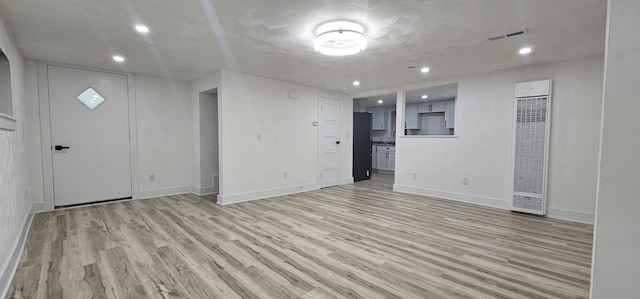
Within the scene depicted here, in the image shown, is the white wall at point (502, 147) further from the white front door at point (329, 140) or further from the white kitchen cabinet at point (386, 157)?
the white kitchen cabinet at point (386, 157)

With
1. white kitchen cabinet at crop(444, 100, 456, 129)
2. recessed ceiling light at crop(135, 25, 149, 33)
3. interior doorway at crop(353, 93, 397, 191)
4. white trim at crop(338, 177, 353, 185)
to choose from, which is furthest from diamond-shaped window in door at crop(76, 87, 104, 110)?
white kitchen cabinet at crop(444, 100, 456, 129)

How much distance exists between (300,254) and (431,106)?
6697 millimetres

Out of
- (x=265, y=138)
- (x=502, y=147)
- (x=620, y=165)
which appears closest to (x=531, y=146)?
(x=502, y=147)

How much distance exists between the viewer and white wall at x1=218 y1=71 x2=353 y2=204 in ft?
15.0

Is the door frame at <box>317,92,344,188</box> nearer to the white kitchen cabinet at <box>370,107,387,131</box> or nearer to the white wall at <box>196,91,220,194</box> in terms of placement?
the white wall at <box>196,91,220,194</box>

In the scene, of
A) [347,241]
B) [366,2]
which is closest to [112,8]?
[366,2]

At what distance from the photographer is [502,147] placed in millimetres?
4395

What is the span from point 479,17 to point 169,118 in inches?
207

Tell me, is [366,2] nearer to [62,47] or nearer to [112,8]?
[112,8]

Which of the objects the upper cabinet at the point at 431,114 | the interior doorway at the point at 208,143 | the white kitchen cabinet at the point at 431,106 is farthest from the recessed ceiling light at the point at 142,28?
the white kitchen cabinet at the point at 431,106

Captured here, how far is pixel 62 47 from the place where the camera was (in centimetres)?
337

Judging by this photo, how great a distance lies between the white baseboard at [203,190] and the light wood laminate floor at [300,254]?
101 cm

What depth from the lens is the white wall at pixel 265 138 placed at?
456cm

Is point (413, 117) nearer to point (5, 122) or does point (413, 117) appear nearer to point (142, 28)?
point (142, 28)
